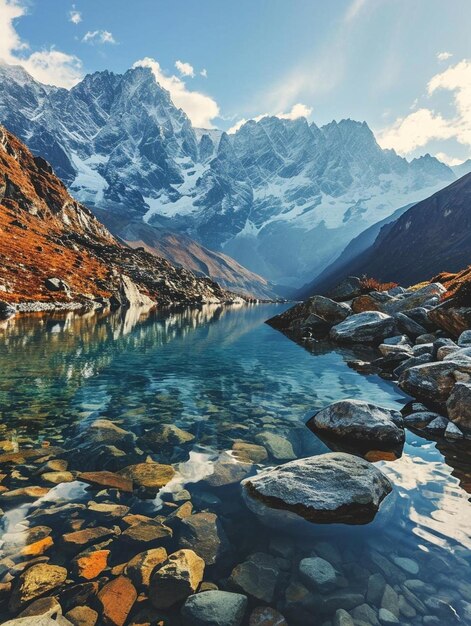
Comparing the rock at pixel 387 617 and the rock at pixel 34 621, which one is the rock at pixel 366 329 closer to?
the rock at pixel 387 617

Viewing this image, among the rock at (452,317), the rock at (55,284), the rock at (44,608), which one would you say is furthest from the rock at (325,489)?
the rock at (55,284)

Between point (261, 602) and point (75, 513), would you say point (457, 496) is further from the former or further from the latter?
point (75, 513)

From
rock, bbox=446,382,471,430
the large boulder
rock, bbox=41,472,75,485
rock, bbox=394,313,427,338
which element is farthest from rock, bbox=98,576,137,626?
the large boulder

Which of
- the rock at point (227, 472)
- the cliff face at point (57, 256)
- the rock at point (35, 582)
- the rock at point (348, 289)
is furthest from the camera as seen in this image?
the cliff face at point (57, 256)

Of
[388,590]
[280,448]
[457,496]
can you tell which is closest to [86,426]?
[280,448]

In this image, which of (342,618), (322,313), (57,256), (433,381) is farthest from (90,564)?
(57,256)

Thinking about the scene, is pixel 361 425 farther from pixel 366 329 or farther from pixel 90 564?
pixel 366 329
